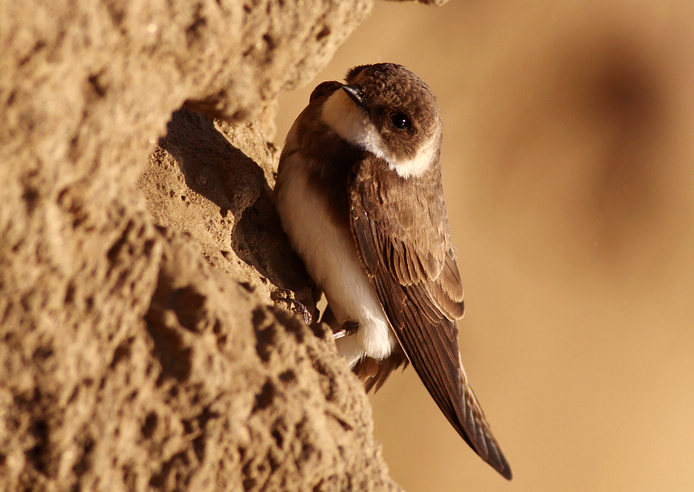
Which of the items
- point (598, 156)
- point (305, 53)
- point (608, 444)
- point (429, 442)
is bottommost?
point (429, 442)

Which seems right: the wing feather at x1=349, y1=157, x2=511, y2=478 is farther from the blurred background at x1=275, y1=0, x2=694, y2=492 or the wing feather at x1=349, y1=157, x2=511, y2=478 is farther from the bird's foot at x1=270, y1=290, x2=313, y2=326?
the blurred background at x1=275, y1=0, x2=694, y2=492

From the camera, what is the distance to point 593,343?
6.34 metres

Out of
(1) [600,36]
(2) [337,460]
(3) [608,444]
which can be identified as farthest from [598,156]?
(2) [337,460]

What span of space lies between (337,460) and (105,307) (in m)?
0.62

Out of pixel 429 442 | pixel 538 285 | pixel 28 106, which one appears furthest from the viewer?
pixel 538 285

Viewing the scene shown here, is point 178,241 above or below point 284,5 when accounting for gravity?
below

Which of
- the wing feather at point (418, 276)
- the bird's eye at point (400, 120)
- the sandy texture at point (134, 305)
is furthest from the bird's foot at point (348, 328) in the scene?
the sandy texture at point (134, 305)

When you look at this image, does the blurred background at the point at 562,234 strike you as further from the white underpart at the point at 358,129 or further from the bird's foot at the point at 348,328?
the bird's foot at the point at 348,328

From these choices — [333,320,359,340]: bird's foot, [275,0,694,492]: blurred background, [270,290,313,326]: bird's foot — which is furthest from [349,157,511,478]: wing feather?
[275,0,694,492]: blurred background

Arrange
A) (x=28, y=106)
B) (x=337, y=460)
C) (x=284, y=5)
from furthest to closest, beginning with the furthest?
(x=284, y=5) < (x=337, y=460) < (x=28, y=106)

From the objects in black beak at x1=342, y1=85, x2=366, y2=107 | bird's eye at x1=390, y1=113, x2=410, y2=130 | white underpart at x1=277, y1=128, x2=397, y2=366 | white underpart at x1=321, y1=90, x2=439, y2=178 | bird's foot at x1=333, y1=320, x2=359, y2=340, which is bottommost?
bird's foot at x1=333, y1=320, x2=359, y2=340

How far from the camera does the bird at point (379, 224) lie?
2.88 m

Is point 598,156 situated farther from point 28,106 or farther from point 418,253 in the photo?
point 28,106

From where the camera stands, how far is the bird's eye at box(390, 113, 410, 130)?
3.00 meters
